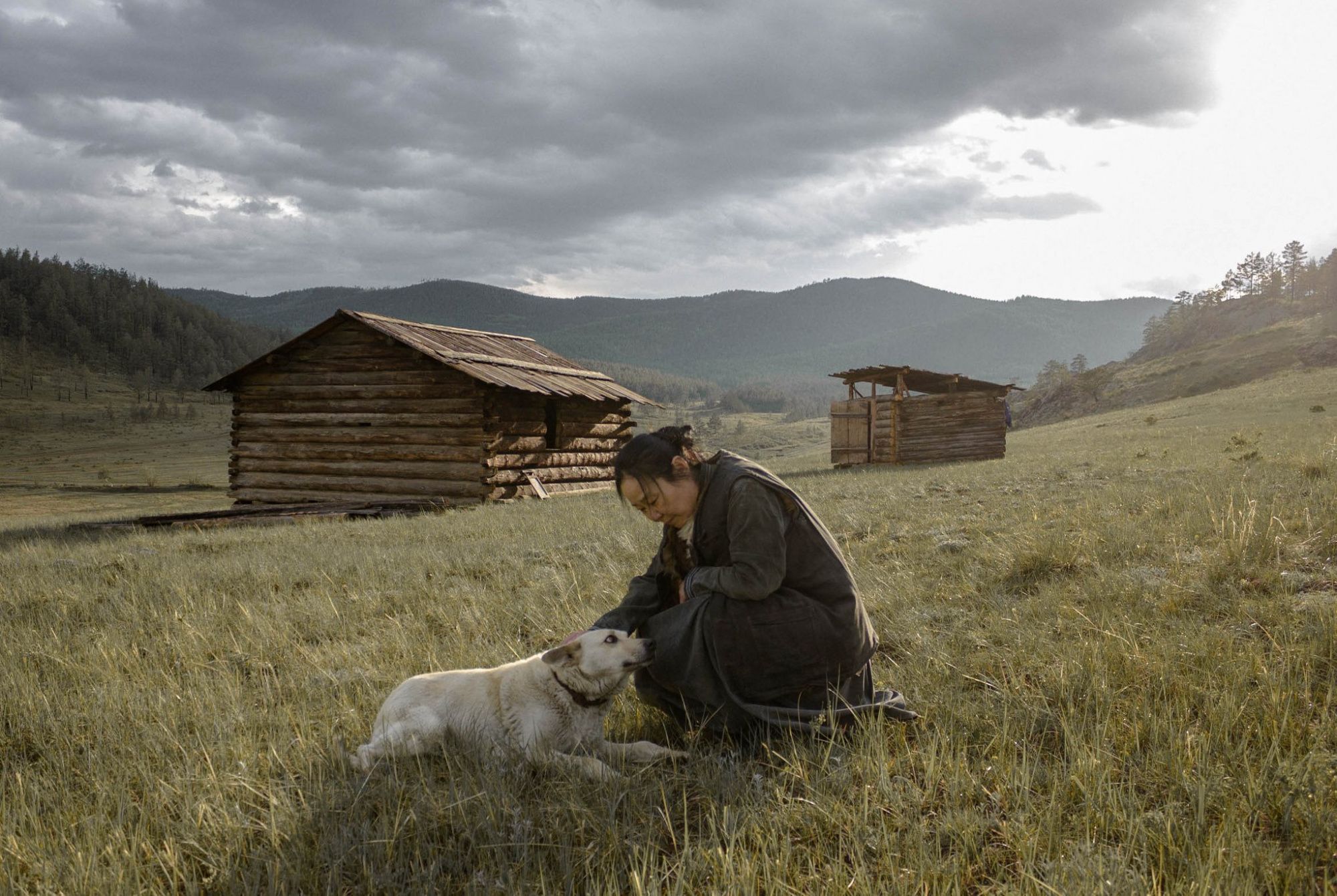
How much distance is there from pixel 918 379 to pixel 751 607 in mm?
27429

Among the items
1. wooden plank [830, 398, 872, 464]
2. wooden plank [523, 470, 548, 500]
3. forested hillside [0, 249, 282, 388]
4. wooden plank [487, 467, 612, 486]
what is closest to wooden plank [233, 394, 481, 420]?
wooden plank [487, 467, 612, 486]

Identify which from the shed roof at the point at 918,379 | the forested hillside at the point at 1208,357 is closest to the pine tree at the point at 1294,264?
the forested hillside at the point at 1208,357

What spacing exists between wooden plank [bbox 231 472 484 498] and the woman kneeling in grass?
15.8 m

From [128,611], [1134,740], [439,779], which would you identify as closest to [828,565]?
[1134,740]

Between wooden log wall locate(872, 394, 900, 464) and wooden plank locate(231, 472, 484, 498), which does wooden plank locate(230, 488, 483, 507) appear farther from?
wooden log wall locate(872, 394, 900, 464)

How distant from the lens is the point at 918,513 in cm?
1112

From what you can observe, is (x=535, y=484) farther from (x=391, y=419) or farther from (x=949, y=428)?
(x=949, y=428)

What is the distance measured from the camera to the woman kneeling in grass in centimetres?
344

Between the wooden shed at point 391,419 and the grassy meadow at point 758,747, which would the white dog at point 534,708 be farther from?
the wooden shed at point 391,419

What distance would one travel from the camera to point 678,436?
3.65 metres

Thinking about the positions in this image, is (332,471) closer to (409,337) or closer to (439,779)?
(409,337)

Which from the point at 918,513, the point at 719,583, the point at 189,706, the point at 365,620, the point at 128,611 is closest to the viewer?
the point at 719,583

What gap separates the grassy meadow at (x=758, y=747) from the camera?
8.10 feet

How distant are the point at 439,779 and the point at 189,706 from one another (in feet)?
5.97
